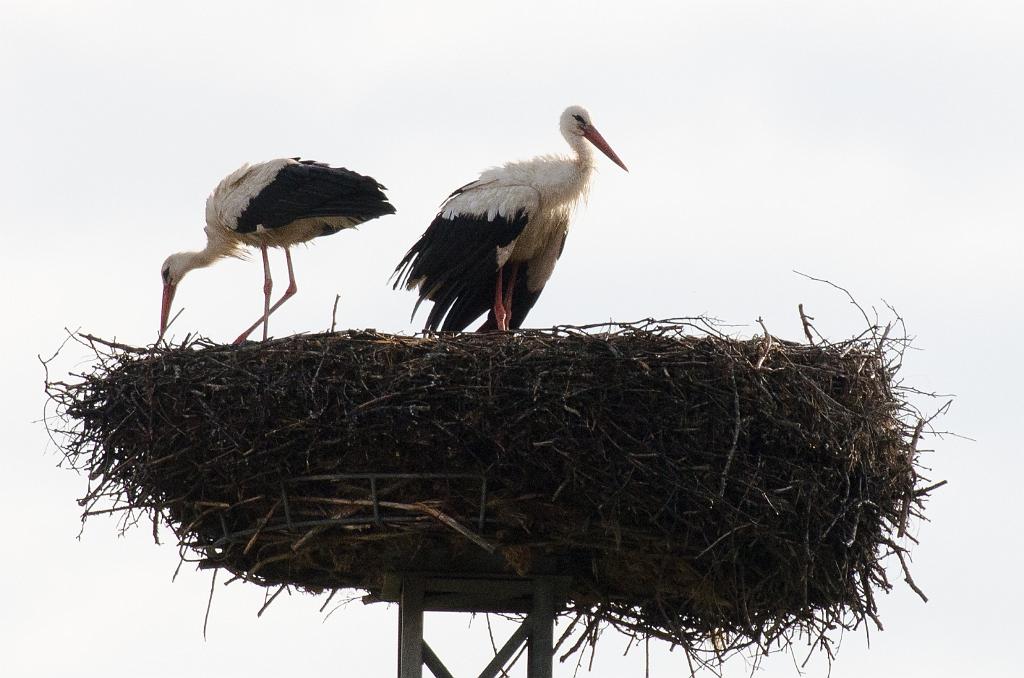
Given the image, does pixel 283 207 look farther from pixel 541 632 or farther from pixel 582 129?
pixel 541 632

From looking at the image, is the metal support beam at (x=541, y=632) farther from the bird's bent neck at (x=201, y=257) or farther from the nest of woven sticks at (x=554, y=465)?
the bird's bent neck at (x=201, y=257)

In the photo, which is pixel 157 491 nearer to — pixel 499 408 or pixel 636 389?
pixel 499 408

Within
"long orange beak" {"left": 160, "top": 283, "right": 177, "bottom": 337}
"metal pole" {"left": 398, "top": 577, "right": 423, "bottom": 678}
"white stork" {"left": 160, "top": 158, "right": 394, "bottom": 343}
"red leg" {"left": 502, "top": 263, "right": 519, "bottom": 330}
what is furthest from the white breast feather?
"metal pole" {"left": 398, "top": 577, "right": 423, "bottom": 678}

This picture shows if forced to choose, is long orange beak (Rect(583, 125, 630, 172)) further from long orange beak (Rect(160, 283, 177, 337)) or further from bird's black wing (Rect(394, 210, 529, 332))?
long orange beak (Rect(160, 283, 177, 337))

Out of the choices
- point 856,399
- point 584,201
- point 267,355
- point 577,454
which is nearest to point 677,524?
point 577,454

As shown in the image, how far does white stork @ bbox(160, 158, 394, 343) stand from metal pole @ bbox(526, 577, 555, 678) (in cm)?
336

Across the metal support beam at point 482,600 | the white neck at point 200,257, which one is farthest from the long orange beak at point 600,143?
the metal support beam at point 482,600

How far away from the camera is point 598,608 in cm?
789

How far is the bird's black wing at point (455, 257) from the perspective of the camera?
32.5ft

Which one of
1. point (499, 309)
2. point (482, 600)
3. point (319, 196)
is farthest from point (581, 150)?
point (482, 600)

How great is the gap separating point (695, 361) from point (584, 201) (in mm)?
3155

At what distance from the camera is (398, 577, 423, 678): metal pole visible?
7391mm

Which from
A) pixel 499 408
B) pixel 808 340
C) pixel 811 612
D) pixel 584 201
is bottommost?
pixel 811 612

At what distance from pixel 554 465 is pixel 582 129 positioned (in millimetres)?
4032
